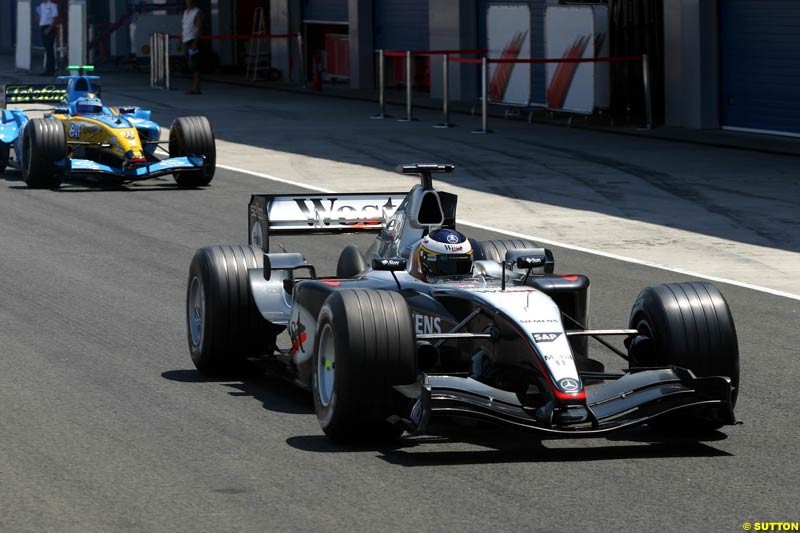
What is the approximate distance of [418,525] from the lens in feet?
21.1

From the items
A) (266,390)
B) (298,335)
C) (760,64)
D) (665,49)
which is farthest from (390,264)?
(665,49)

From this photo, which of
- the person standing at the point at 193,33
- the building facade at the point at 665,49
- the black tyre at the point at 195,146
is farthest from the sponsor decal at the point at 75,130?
the person standing at the point at 193,33

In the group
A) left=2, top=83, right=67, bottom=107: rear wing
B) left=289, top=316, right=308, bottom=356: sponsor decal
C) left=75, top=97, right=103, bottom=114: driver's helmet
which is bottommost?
left=289, top=316, right=308, bottom=356: sponsor decal

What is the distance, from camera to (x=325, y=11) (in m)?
39.3

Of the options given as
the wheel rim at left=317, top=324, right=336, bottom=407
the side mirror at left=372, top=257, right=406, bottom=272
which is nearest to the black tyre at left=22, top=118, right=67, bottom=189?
the side mirror at left=372, top=257, right=406, bottom=272

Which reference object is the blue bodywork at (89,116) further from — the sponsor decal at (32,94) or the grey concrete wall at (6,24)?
the grey concrete wall at (6,24)

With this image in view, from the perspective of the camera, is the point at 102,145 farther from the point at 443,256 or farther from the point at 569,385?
the point at 569,385

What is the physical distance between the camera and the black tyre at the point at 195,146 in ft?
63.2

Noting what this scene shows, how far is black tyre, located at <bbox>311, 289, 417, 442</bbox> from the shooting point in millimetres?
7453

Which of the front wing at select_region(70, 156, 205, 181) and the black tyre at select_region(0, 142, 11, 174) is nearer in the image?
the front wing at select_region(70, 156, 205, 181)

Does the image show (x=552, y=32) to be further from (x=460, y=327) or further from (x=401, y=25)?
(x=460, y=327)

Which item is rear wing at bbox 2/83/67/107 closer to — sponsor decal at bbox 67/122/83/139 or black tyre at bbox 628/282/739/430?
sponsor decal at bbox 67/122/83/139

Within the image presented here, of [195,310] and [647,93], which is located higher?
[647,93]

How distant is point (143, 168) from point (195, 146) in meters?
0.67
